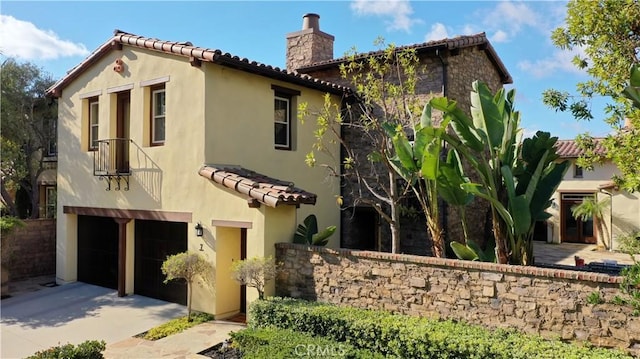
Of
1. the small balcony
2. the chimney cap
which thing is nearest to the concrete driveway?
the small balcony

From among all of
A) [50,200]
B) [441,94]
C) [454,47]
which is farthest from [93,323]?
[454,47]

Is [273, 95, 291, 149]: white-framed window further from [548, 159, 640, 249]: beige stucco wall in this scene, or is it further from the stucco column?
[548, 159, 640, 249]: beige stucco wall

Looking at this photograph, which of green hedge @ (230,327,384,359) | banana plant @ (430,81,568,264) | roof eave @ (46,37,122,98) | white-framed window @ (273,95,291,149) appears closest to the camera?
green hedge @ (230,327,384,359)

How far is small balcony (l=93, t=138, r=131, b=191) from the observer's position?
13.6m

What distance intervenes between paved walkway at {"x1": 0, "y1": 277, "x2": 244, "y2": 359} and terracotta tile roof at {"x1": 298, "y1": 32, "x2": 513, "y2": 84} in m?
9.02

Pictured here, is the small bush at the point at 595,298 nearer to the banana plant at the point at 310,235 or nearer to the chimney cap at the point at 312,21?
the banana plant at the point at 310,235

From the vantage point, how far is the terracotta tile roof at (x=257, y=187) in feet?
32.6

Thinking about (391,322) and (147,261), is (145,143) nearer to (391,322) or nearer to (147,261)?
(147,261)

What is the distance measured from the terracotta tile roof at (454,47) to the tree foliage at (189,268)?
288 inches

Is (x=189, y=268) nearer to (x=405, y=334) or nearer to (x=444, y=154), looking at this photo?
(x=405, y=334)

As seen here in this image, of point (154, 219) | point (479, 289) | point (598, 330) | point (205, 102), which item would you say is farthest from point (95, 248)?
point (598, 330)

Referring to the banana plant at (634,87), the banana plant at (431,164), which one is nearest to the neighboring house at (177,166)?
the banana plant at (431,164)

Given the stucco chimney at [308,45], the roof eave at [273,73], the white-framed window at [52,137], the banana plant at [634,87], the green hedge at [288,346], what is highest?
the stucco chimney at [308,45]

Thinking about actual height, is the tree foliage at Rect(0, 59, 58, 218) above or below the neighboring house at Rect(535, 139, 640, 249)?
above
